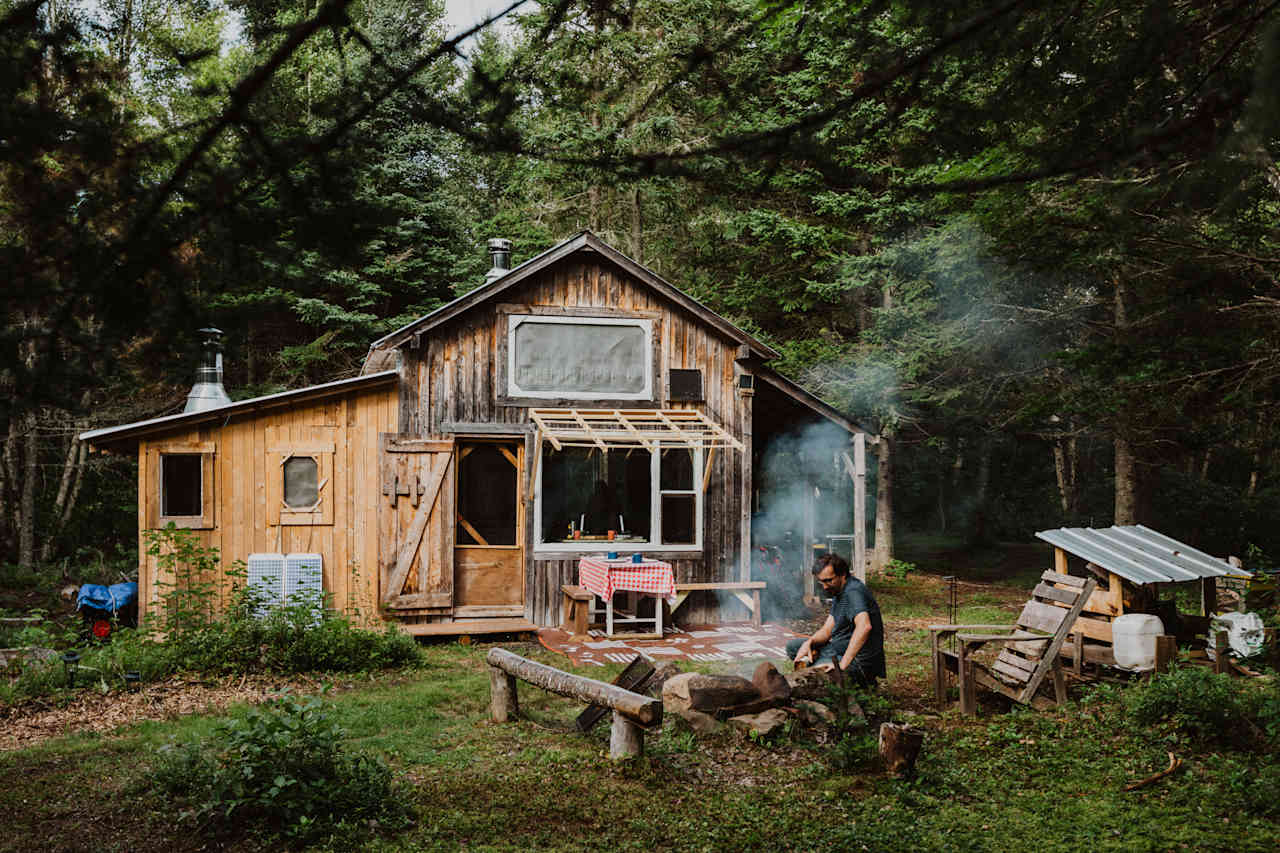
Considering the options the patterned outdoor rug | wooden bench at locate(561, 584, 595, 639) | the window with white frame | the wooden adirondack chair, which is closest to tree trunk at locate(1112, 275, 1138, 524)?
the patterned outdoor rug

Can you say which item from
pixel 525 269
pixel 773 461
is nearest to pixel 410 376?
pixel 525 269

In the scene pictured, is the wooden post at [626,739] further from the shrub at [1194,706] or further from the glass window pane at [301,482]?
the glass window pane at [301,482]

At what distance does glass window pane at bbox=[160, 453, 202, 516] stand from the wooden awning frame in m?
4.31

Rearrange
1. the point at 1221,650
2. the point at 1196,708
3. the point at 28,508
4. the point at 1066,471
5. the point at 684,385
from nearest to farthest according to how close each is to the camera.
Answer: the point at 1196,708 → the point at 1221,650 → the point at 684,385 → the point at 28,508 → the point at 1066,471

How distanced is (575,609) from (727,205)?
35.3ft

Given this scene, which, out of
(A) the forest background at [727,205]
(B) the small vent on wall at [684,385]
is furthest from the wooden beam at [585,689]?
(B) the small vent on wall at [684,385]

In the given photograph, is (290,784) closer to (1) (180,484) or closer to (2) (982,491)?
(1) (180,484)

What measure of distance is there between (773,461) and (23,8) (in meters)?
14.0

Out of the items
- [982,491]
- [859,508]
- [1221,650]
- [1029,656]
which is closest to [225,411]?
[859,508]

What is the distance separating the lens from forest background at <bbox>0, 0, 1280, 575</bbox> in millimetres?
2859

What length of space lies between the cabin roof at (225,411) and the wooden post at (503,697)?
4730 millimetres

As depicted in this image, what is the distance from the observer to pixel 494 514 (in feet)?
59.3

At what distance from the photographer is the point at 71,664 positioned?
316 inches

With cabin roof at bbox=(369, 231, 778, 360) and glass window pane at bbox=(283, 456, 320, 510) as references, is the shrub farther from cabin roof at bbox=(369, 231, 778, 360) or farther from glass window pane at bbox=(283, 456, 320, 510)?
glass window pane at bbox=(283, 456, 320, 510)
